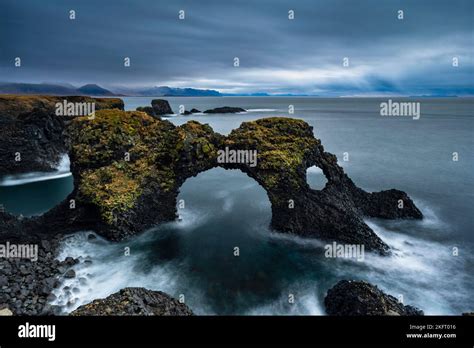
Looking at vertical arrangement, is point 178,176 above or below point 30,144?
below

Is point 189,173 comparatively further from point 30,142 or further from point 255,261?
point 30,142

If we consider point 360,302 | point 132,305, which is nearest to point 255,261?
point 360,302

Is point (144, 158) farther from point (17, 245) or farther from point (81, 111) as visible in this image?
point (81, 111)

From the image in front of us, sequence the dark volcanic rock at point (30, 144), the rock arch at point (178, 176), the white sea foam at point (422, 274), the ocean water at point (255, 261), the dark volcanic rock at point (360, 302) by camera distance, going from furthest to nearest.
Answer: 1. the dark volcanic rock at point (30, 144)
2. the rock arch at point (178, 176)
3. the white sea foam at point (422, 274)
4. the ocean water at point (255, 261)
5. the dark volcanic rock at point (360, 302)

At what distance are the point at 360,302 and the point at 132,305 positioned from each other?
13.7 meters

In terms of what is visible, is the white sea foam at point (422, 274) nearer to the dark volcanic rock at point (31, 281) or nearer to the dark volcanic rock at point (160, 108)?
the dark volcanic rock at point (31, 281)

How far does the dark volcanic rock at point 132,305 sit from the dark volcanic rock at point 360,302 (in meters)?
10.5

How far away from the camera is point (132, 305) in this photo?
17.8 metres

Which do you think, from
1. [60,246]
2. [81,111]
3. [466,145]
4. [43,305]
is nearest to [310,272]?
[43,305]

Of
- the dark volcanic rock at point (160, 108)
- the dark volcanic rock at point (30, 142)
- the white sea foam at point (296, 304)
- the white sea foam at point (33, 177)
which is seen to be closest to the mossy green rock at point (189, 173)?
the white sea foam at point (296, 304)

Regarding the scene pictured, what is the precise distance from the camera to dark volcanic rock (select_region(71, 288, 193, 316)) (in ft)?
56.0

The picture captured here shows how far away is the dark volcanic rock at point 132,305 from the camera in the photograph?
1706cm
